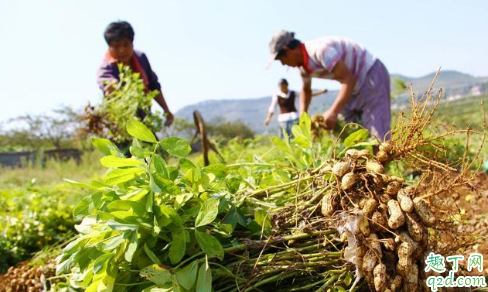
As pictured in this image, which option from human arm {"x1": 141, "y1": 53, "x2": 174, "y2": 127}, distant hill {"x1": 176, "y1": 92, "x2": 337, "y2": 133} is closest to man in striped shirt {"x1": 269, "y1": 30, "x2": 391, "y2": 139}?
human arm {"x1": 141, "y1": 53, "x2": 174, "y2": 127}

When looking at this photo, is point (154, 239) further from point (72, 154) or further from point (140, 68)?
point (72, 154)

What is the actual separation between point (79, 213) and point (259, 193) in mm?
610

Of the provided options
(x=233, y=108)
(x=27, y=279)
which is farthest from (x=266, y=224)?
(x=233, y=108)

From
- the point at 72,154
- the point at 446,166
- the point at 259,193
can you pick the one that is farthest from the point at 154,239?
the point at 72,154

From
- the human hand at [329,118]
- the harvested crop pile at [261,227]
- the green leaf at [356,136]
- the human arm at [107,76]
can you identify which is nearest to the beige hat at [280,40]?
the human hand at [329,118]

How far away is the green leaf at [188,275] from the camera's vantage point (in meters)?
1.19

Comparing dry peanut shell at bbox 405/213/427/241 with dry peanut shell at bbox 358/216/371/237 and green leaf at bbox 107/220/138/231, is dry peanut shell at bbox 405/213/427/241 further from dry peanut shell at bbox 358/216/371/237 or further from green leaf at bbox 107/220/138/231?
green leaf at bbox 107/220/138/231

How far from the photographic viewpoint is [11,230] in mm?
2908

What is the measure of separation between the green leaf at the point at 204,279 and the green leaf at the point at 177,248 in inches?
2.8

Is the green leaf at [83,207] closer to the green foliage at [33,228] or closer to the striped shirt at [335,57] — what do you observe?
the green foliage at [33,228]

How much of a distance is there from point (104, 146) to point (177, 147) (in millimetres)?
269

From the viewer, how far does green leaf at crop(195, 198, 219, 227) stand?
123cm

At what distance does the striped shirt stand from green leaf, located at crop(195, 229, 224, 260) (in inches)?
95.0

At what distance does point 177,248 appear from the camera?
1.24m
